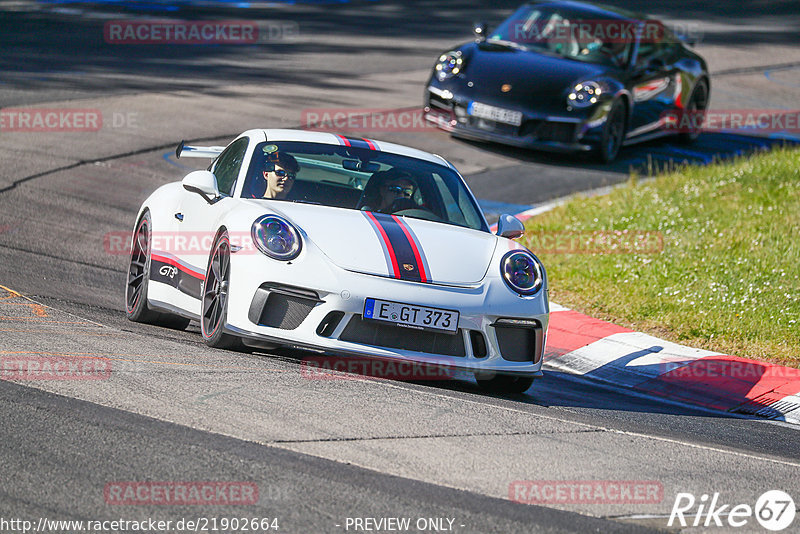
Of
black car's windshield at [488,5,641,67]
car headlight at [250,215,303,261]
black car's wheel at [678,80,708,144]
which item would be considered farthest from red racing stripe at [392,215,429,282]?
black car's wheel at [678,80,708,144]

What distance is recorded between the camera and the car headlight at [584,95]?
1370cm

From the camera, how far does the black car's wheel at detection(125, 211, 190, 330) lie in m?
7.24

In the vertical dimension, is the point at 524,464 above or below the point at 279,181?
below

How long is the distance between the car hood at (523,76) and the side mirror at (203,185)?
7.31 meters

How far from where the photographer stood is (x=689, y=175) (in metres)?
13.4

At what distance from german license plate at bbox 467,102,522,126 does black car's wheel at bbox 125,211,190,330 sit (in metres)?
6.78

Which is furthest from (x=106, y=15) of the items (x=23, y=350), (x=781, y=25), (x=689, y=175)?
(x=23, y=350)

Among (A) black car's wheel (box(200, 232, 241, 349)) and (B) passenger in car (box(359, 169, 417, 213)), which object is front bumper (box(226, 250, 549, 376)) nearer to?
(A) black car's wheel (box(200, 232, 241, 349))

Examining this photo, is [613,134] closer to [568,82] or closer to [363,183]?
[568,82]

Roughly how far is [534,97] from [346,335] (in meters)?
8.42

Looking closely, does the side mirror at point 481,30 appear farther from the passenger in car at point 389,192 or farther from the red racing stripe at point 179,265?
the red racing stripe at point 179,265

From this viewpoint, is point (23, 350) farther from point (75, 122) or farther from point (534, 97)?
point (534, 97)

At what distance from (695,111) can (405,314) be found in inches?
453

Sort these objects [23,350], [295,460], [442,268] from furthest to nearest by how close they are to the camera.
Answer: [442,268]
[23,350]
[295,460]
